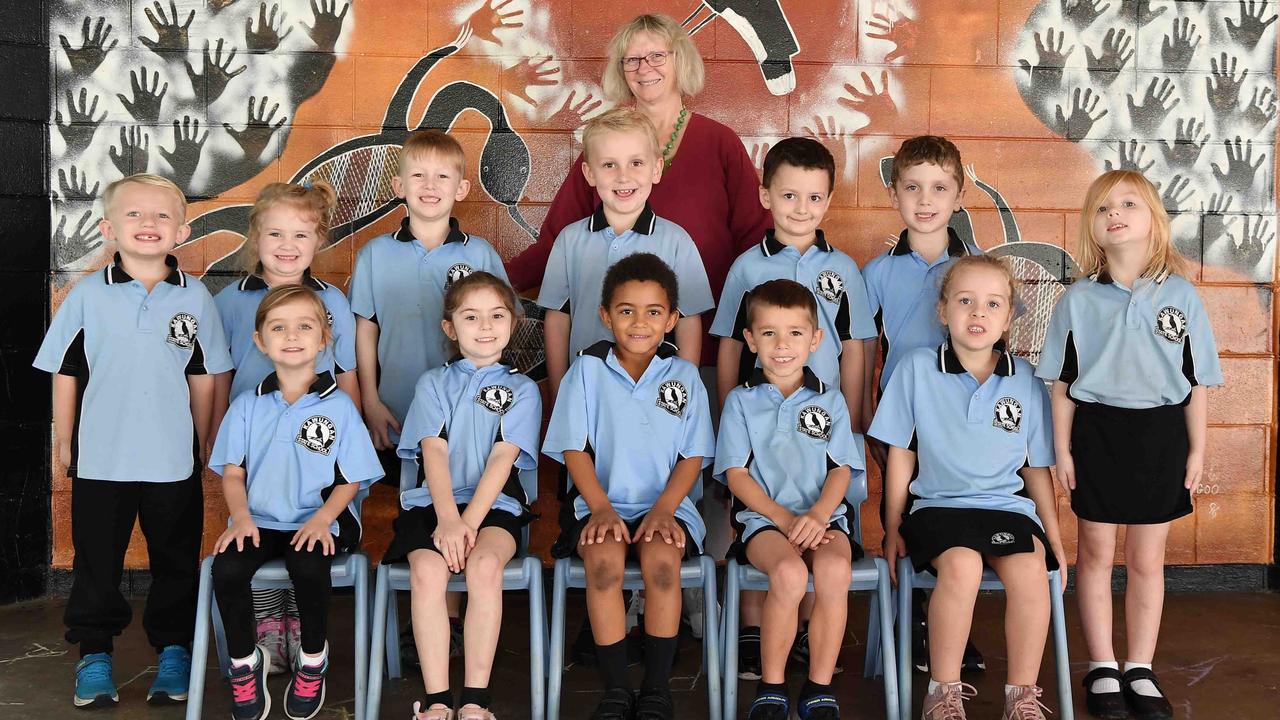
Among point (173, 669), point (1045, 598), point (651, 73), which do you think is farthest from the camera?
point (651, 73)

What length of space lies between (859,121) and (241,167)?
2.10 meters

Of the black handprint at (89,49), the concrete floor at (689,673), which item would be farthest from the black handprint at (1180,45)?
the black handprint at (89,49)

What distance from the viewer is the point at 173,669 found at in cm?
275

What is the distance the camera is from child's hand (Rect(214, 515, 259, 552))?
2.53 meters

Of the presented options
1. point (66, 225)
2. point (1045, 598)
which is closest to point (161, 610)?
point (66, 225)

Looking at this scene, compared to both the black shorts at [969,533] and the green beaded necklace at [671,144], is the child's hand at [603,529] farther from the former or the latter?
the green beaded necklace at [671,144]

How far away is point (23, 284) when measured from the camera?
340cm

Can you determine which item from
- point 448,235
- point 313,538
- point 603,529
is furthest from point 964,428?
point 313,538

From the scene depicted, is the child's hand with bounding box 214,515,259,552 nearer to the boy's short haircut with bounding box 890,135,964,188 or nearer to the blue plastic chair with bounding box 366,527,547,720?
the blue plastic chair with bounding box 366,527,547,720

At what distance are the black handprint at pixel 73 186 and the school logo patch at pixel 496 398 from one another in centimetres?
171

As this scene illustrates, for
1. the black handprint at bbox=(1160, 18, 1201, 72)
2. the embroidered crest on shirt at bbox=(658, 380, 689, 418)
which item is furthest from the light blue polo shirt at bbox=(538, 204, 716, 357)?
the black handprint at bbox=(1160, 18, 1201, 72)

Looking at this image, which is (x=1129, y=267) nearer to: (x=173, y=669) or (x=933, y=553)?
(x=933, y=553)

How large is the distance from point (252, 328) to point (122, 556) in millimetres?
708

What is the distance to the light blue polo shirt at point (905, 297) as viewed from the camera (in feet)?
9.50
